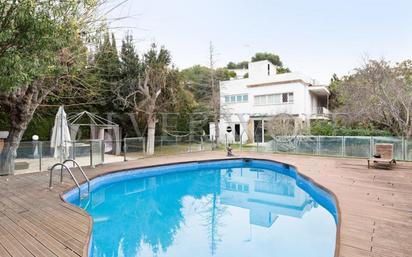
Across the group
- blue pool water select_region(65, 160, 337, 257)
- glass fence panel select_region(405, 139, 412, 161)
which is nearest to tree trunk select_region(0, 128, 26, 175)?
blue pool water select_region(65, 160, 337, 257)

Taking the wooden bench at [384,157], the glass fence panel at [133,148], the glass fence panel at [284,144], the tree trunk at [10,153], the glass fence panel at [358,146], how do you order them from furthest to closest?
the glass fence panel at [284,144], the glass fence panel at [133,148], the glass fence panel at [358,146], the wooden bench at [384,157], the tree trunk at [10,153]

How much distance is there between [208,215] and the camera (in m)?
7.20

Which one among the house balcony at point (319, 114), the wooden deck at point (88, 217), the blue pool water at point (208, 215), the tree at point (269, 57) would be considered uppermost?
the tree at point (269, 57)

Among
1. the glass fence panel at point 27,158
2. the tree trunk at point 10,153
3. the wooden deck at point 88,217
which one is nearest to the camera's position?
the wooden deck at point 88,217

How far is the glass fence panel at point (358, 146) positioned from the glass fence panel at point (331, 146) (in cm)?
31

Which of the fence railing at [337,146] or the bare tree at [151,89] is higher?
the bare tree at [151,89]

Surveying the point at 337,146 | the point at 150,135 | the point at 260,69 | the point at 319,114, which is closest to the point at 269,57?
the point at 260,69

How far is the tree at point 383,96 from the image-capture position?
11367 millimetres

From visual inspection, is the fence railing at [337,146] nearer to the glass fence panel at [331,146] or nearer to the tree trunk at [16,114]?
the glass fence panel at [331,146]

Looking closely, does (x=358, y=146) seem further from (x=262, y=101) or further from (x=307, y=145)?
(x=262, y=101)

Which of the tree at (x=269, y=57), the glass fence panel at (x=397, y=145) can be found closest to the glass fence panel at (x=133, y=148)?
the glass fence panel at (x=397, y=145)

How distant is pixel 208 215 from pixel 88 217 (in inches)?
131

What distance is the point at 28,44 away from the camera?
4.13 m

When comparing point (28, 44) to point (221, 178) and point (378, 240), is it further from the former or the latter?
point (221, 178)
